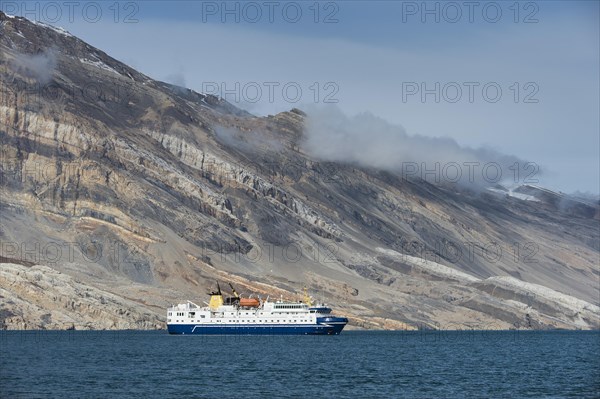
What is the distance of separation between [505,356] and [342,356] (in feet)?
82.5

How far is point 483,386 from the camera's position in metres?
107

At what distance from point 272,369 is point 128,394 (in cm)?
3280

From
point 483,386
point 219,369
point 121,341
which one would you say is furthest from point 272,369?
point 121,341

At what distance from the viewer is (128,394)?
9425 cm

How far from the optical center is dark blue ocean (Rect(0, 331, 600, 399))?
99000mm

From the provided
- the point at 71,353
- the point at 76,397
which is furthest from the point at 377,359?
the point at 76,397

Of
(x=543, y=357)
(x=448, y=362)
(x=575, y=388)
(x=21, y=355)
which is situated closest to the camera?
(x=575, y=388)

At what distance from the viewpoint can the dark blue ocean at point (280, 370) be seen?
9900cm

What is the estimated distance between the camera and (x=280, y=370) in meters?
124

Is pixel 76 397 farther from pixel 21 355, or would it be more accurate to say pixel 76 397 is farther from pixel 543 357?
pixel 543 357

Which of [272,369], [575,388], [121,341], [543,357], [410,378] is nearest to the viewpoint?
[575,388]

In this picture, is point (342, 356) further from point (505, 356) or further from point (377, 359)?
point (505, 356)

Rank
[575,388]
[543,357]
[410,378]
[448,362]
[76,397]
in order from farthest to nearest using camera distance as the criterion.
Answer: [543,357]
[448,362]
[410,378]
[575,388]
[76,397]

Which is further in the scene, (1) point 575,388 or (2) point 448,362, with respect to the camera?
(2) point 448,362
